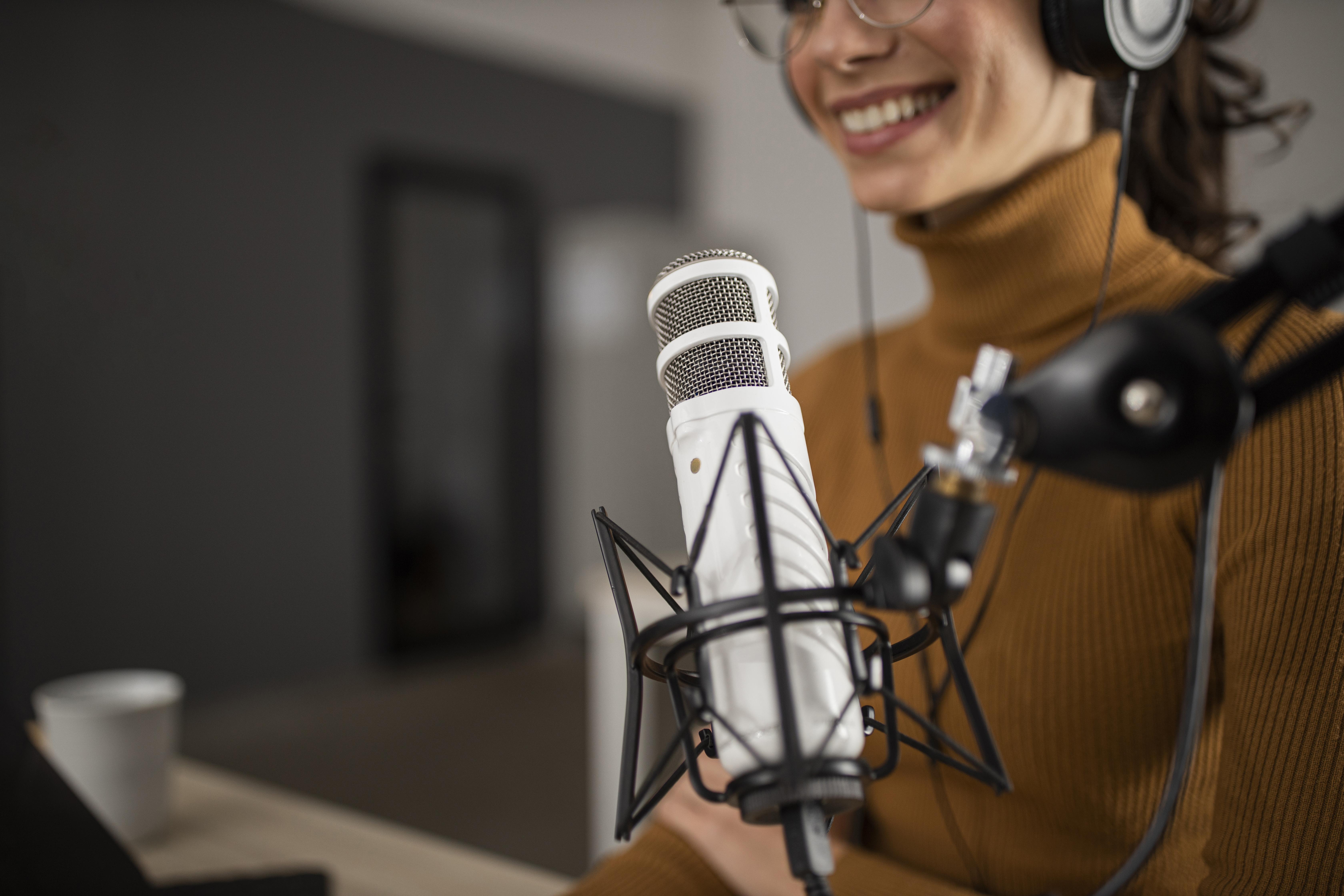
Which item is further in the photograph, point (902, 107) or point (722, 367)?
point (902, 107)

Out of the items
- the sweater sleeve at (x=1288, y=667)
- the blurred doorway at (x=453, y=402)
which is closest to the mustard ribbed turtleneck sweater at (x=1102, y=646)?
the sweater sleeve at (x=1288, y=667)

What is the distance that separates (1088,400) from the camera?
25cm

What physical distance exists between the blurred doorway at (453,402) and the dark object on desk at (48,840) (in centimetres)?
328

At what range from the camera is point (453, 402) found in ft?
13.5

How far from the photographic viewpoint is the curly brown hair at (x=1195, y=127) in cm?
86

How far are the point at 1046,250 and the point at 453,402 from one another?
140 inches

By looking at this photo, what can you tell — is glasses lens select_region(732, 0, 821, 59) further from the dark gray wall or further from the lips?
the dark gray wall

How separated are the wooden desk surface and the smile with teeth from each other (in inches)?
24.4

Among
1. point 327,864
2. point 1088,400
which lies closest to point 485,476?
point 327,864

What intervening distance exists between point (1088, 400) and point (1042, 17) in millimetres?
479

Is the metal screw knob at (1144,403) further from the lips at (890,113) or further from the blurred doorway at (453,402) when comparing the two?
the blurred doorway at (453,402)

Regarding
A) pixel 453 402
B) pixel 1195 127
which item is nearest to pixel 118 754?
pixel 1195 127

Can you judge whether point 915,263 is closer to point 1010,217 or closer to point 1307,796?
point 1010,217

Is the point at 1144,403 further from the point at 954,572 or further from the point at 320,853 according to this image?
the point at 320,853
